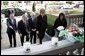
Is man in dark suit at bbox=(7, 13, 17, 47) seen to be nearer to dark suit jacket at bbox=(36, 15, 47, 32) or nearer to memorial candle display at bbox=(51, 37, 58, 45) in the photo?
dark suit jacket at bbox=(36, 15, 47, 32)

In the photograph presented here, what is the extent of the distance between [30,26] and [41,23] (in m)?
0.11

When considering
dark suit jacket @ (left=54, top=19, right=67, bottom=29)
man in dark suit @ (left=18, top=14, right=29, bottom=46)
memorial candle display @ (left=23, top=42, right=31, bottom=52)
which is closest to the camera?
Answer: memorial candle display @ (left=23, top=42, right=31, bottom=52)

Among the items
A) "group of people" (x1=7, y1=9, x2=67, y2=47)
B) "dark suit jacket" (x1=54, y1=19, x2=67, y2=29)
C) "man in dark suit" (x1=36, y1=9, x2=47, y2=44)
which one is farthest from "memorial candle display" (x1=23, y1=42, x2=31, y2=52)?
"dark suit jacket" (x1=54, y1=19, x2=67, y2=29)

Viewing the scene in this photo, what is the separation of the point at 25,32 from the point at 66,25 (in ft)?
1.42

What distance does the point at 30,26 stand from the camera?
1.62 metres

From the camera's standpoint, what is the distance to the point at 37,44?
5.41 ft

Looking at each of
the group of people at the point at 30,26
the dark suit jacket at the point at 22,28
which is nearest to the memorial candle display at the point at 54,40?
the group of people at the point at 30,26

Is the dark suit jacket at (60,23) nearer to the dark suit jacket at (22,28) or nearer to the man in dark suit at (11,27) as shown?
the dark suit jacket at (22,28)

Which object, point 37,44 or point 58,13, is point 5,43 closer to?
point 37,44

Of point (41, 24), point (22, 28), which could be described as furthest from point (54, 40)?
point (22, 28)

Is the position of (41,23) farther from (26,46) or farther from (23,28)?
(26,46)

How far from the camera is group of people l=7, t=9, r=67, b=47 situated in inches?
60.3

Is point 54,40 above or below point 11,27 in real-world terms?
below

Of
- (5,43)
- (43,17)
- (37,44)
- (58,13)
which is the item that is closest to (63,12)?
(58,13)
